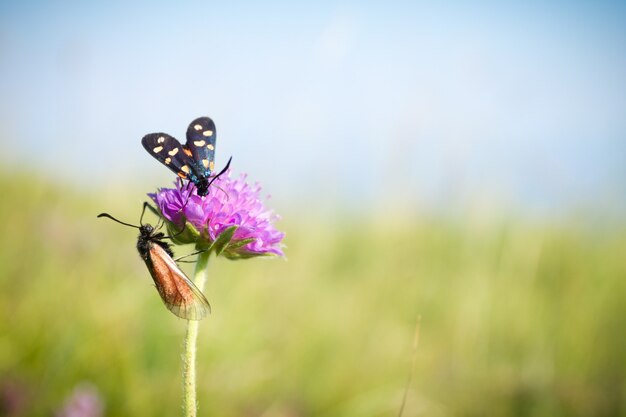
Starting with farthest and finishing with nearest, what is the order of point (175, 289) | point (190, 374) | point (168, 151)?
point (168, 151)
point (175, 289)
point (190, 374)

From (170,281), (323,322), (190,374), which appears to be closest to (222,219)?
(170,281)

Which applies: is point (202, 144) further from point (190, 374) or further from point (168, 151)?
point (190, 374)

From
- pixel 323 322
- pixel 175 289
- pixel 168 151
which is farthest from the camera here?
pixel 323 322

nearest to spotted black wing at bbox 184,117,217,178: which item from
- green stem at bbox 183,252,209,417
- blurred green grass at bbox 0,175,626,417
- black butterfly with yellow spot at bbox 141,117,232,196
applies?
black butterfly with yellow spot at bbox 141,117,232,196

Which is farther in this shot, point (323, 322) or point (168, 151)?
point (323, 322)

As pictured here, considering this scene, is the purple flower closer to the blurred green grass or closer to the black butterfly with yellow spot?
the black butterfly with yellow spot

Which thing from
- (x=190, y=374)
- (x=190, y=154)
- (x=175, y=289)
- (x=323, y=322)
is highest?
(x=190, y=154)
